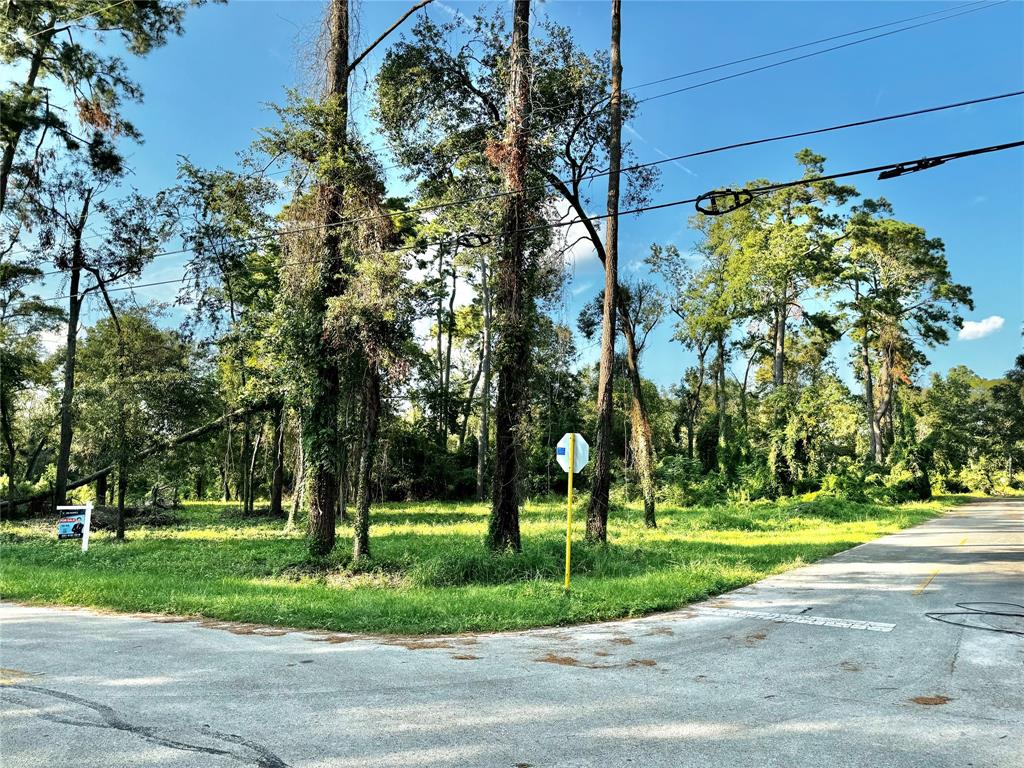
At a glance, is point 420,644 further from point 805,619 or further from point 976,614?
point 976,614

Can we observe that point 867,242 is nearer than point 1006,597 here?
No

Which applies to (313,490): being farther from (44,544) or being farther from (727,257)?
Result: (727,257)

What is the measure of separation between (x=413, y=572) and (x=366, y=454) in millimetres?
2647

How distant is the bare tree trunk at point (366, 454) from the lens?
12.7 m

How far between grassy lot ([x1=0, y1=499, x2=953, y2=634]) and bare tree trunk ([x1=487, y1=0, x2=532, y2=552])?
950 millimetres

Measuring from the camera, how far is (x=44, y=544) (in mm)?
17219

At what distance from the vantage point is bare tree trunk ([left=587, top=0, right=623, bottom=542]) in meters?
15.2

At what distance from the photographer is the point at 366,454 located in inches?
509

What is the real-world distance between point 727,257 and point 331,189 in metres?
30.0

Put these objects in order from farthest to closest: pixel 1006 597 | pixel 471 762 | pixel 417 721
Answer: pixel 1006 597 < pixel 417 721 < pixel 471 762

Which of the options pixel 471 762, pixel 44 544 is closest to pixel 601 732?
pixel 471 762

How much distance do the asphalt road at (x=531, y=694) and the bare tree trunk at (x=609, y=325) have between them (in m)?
6.59

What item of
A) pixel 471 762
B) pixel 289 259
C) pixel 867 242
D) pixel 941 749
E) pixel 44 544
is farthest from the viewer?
pixel 867 242

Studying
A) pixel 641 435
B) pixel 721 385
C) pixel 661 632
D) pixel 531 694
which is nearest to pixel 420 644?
pixel 531 694
